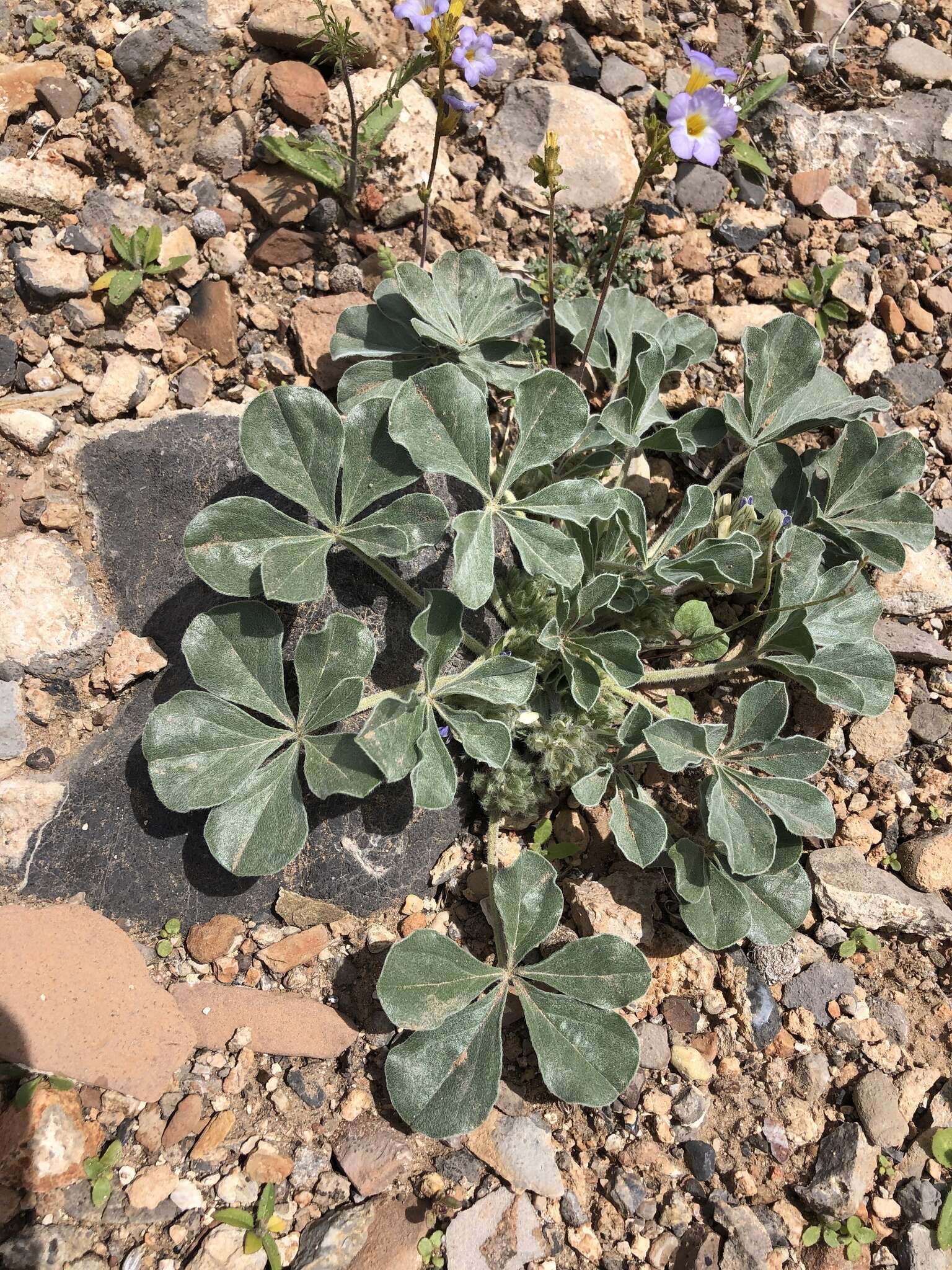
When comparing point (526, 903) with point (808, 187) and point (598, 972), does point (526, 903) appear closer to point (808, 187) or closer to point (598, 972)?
point (598, 972)

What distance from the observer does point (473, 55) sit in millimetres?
3092

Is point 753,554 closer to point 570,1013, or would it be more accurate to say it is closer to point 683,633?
point 683,633

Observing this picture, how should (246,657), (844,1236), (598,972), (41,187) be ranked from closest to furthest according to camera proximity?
(844,1236), (598,972), (246,657), (41,187)

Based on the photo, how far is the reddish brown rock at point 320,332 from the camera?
3.42 meters

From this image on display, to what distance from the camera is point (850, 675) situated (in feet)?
9.29

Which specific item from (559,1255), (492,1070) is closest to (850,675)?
(492,1070)

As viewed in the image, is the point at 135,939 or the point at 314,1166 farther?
the point at 135,939

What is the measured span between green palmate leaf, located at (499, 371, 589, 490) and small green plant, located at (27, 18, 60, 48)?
2568 millimetres

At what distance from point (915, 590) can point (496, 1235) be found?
7.95ft

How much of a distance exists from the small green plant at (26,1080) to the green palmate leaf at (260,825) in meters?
0.65

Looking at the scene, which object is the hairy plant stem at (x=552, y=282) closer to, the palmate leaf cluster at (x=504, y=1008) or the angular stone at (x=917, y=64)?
the palmate leaf cluster at (x=504, y=1008)

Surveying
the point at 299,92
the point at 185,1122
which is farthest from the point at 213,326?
the point at 185,1122

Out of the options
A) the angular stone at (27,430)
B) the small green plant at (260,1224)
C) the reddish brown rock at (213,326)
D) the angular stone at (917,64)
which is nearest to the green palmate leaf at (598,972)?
the small green plant at (260,1224)

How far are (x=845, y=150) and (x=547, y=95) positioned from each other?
133cm
